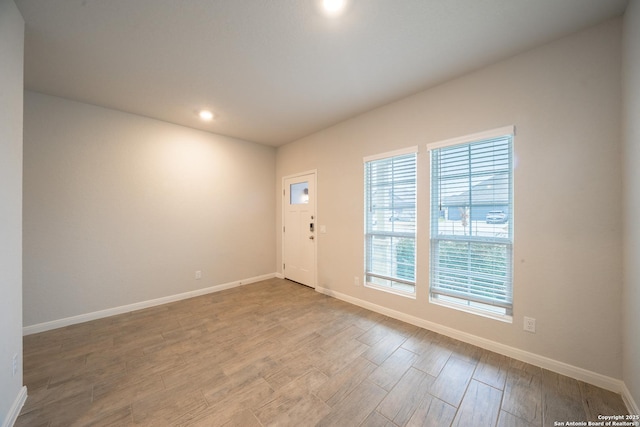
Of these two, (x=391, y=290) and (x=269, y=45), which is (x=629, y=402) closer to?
(x=391, y=290)

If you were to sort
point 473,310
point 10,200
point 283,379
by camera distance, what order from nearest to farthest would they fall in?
1. point 10,200
2. point 283,379
3. point 473,310

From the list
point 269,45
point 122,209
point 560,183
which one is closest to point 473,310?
point 560,183

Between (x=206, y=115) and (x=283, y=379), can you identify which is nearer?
(x=283, y=379)

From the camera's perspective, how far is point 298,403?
1.61 meters

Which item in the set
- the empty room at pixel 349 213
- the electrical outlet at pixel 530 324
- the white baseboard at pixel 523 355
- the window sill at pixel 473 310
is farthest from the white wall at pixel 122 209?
the electrical outlet at pixel 530 324

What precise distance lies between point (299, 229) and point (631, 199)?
3.87 metres

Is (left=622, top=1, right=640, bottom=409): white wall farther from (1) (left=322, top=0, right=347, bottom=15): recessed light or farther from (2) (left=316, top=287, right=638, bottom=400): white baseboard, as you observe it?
(1) (left=322, top=0, right=347, bottom=15): recessed light

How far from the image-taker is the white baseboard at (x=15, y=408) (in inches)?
55.9

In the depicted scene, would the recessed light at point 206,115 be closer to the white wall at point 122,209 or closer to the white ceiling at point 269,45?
the white ceiling at point 269,45

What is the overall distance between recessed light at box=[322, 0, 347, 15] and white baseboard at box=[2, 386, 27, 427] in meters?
3.39

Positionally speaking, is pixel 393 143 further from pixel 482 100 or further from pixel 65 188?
pixel 65 188

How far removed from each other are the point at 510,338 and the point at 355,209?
7.16 feet

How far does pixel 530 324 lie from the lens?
2012 mm

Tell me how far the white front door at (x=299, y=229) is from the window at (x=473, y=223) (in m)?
2.08
